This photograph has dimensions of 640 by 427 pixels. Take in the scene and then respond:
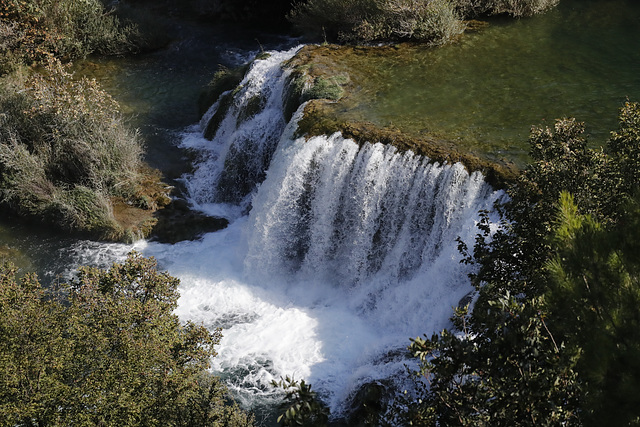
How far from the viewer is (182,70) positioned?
72.5ft

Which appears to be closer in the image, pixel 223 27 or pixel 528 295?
pixel 528 295

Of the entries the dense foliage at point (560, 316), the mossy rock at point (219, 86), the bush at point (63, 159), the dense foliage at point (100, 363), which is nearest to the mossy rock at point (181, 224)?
the bush at point (63, 159)

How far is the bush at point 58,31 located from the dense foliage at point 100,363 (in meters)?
14.9

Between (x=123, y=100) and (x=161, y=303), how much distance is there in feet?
44.0

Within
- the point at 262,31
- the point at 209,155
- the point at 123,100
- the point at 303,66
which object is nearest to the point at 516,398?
the point at 303,66

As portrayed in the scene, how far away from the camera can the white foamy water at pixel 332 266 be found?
36.4 ft

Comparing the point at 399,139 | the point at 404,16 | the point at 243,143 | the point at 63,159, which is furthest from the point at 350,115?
the point at 63,159

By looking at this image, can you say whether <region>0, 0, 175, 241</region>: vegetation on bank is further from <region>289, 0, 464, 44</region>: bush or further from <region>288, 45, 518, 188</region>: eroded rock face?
<region>289, 0, 464, 44</region>: bush

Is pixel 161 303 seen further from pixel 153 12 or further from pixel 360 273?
pixel 153 12

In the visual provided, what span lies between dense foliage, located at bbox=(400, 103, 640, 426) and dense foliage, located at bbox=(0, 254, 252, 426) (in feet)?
9.62

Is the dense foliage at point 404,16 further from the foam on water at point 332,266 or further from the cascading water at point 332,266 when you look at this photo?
the foam on water at point 332,266

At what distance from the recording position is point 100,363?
7016 mm

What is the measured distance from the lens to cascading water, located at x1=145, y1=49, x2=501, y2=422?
1112cm

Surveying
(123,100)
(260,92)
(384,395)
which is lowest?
(384,395)
